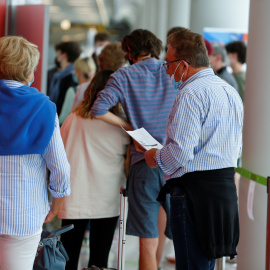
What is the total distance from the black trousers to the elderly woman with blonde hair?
126 centimetres

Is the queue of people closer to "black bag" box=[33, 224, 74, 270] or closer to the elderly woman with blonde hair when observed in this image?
the elderly woman with blonde hair

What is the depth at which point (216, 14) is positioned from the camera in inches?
440

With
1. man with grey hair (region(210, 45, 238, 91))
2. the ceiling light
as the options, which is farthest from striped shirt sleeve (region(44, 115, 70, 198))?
the ceiling light

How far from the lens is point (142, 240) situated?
12.2 feet

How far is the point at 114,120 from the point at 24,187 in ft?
4.15

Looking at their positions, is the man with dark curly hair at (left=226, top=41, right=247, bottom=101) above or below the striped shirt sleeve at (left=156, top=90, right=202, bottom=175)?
above

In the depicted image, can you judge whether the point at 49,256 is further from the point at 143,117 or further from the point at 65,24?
the point at 65,24

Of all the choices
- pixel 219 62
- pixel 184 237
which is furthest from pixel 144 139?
pixel 219 62

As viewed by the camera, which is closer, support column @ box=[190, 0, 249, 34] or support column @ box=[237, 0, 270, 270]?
support column @ box=[237, 0, 270, 270]

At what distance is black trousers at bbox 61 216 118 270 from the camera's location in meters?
3.74

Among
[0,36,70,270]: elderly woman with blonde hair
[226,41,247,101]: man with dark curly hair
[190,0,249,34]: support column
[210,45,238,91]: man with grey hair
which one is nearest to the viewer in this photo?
[0,36,70,270]: elderly woman with blonde hair

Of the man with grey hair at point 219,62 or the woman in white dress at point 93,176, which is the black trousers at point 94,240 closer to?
the woman in white dress at point 93,176

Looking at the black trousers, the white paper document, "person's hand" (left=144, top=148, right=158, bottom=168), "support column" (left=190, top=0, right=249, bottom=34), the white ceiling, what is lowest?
the black trousers

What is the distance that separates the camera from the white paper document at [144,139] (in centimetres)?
316
